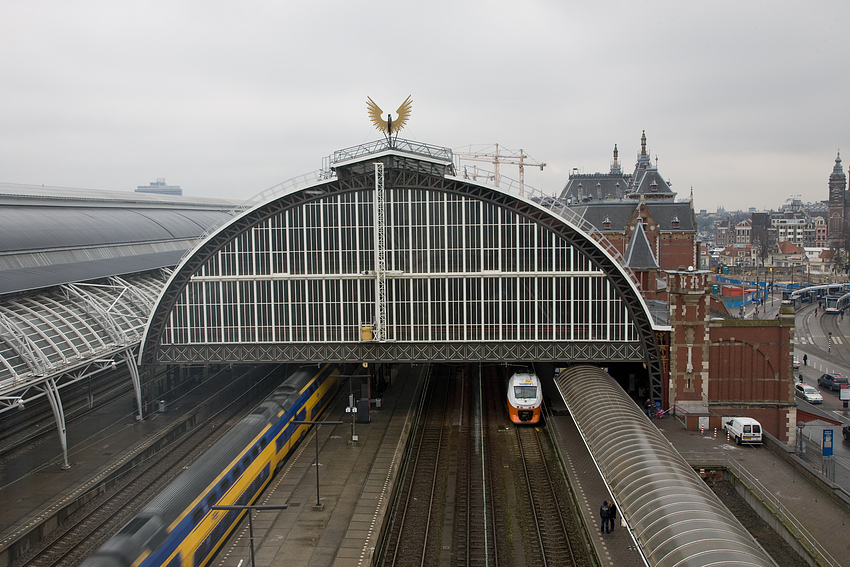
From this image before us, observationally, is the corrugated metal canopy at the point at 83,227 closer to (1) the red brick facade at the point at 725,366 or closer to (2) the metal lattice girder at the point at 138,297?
(2) the metal lattice girder at the point at 138,297

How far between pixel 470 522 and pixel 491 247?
18.8m

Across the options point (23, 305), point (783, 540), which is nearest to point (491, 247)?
point (783, 540)

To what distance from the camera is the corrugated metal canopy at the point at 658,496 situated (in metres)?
19.1

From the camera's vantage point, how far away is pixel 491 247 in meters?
42.1

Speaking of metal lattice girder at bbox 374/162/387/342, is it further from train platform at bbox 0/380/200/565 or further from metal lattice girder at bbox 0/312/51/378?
metal lattice girder at bbox 0/312/51/378

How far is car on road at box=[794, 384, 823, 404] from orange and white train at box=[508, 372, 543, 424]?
30150 mm

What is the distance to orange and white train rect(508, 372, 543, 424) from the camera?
42156mm

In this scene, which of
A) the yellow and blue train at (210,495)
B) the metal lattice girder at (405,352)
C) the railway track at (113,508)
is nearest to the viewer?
the yellow and blue train at (210,495)

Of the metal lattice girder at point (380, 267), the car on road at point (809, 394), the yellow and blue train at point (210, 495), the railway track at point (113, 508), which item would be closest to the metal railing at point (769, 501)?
the metal lattice girder at point (380, 267)

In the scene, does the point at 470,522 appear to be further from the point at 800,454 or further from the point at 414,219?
the point at 800,454

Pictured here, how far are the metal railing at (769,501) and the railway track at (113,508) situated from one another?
29099 mm

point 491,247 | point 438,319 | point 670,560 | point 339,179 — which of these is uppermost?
point 339,179

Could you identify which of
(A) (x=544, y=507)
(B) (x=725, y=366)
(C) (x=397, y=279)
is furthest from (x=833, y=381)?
(C) (x=397, y=279)

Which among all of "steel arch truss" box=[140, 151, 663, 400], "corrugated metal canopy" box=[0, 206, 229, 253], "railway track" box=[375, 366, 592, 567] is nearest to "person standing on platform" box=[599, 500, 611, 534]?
"railway track" box=[375, 366, 592, 567]
